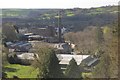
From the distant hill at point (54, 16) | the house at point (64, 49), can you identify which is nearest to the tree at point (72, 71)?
the house at point (64, 49)

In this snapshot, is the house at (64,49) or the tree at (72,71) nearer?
the tree at (72,71)

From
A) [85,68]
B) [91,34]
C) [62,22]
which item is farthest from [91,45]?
[62,22]

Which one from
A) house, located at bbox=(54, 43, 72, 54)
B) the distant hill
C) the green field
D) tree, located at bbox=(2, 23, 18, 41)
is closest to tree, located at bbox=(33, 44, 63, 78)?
the green field

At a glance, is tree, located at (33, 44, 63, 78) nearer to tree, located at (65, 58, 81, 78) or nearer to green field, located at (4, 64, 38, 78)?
tree, located at (65, 58, 81, 78)

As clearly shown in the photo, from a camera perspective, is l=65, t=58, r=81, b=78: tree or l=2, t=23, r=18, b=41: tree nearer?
l=65, t=58, r=81, b=78: tree

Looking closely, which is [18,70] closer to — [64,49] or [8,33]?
[64,49]

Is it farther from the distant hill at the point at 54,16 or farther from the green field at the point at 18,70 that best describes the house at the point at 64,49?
the distant hill at the point at 54,16

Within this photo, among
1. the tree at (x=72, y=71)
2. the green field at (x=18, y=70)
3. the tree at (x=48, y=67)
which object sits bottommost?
the green field at (x=18, y=70)

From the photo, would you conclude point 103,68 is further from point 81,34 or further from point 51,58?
point 81,34

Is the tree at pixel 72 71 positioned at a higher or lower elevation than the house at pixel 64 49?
higher

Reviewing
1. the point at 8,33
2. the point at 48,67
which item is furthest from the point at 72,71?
the point at 8,33

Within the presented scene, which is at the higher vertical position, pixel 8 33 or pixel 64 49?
pixel 8 33
